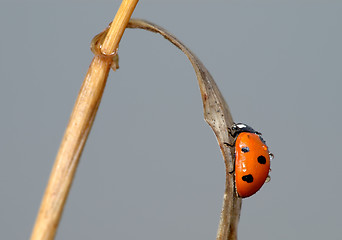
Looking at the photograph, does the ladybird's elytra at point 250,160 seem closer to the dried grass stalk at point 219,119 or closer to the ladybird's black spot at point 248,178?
the ladybird's black spot at point 248,178

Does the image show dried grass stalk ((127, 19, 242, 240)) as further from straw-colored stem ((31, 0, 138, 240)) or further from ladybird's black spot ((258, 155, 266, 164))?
ladybird's black spot ((258, 155, 266, 164))

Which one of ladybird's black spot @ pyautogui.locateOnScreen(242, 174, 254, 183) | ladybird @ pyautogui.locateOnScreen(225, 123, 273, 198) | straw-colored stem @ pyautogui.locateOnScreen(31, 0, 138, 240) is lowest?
straw-colored stem @ pyautogui.locateOnScreen(31, 0, 138, 240)

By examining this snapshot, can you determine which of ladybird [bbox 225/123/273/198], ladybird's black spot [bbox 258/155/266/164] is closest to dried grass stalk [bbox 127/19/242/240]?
ladybird [bbox 225/123/273/198]

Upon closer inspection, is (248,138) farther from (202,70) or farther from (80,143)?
(80,143)

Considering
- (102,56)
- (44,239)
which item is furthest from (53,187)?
(102,56)

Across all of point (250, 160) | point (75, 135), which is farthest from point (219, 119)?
point (250, 160)

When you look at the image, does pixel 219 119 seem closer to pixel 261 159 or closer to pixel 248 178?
pixel 248 178

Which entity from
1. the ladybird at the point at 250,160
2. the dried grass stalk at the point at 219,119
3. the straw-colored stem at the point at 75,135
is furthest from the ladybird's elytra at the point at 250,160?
the straw-colored stem at the point at 75,135
